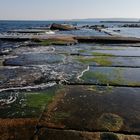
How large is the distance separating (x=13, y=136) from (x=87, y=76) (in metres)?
3.50

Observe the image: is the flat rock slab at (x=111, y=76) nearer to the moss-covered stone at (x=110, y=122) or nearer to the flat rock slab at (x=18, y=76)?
the flat rock slab at (x=18, y=76)

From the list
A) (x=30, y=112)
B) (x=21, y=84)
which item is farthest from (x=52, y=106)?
(x=21, y=84)

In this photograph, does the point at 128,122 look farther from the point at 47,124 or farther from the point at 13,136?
the point at 13,136

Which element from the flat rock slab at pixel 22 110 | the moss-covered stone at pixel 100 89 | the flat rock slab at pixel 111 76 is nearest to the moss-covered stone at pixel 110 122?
the flat rock slab at pixel 22 110

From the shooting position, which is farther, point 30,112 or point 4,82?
point 4,82

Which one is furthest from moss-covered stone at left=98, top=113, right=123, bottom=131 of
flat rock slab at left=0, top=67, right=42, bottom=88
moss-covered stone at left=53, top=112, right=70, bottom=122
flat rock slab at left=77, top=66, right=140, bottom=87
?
flat rock slab at left=0, top=67, right=42, bottom=88

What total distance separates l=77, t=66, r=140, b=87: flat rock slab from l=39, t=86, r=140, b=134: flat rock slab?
0.56m

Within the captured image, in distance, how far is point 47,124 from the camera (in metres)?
3.23

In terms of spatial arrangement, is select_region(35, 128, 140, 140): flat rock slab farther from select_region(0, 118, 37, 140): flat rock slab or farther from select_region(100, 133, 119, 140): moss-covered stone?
select_region(0, 118, 37, 140): flat rock slab

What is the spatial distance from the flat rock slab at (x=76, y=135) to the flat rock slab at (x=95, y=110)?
12 cm

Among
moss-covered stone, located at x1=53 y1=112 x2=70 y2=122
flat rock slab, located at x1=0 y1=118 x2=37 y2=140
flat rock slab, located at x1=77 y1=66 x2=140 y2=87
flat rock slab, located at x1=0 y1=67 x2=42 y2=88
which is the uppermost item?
flat rock slab, located at x1=0 y1=118 x2=37 y2=140

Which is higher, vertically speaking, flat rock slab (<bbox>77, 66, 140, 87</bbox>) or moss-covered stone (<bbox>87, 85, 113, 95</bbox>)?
moss-covered stone (<bbox>87, 85, 113, 95</bbox>)

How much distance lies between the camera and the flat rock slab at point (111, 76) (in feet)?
18.3

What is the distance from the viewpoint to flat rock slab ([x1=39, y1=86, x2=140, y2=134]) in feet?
10.6
